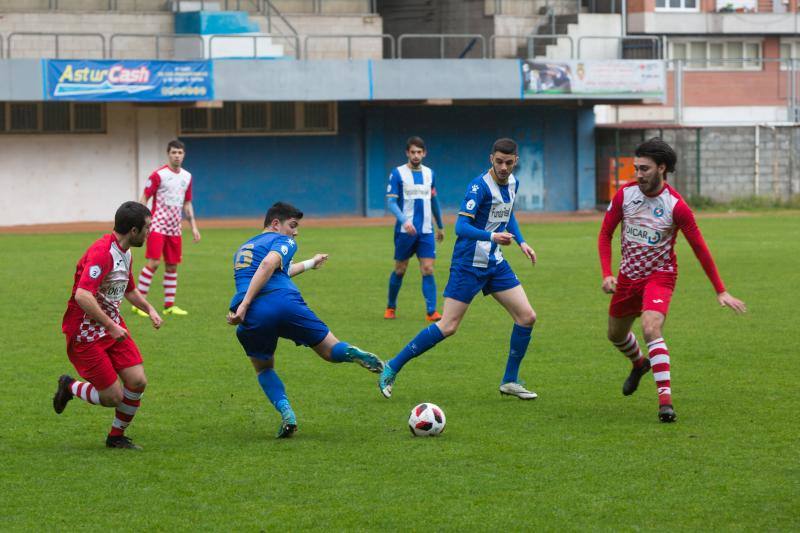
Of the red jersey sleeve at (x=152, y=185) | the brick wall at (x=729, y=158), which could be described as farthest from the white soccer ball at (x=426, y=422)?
the brick wall at (x=729, y=158)

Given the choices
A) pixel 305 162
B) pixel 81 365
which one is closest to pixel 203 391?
pixel 81 365

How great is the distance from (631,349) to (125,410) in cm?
377

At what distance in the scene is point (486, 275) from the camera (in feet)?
32.1

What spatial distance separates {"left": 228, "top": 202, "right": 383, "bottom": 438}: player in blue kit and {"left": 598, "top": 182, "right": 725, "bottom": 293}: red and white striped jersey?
2004 mm

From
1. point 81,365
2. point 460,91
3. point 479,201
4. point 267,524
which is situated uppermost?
point 460,91

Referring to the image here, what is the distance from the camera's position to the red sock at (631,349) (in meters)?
9.52

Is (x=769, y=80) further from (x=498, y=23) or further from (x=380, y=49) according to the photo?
(x=380, y=49)

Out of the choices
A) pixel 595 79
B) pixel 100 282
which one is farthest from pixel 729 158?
pixel 100 282

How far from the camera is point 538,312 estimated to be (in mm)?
15336

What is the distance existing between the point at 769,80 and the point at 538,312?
35.6 m

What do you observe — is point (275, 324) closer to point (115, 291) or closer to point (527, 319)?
point (115, 291)

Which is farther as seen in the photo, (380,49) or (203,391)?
(380,49)

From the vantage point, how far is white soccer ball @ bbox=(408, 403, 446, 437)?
828 centimetres

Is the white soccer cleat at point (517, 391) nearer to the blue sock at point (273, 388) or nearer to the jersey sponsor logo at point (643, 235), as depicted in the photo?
the jersey sponsor logo at point (643, 235)
